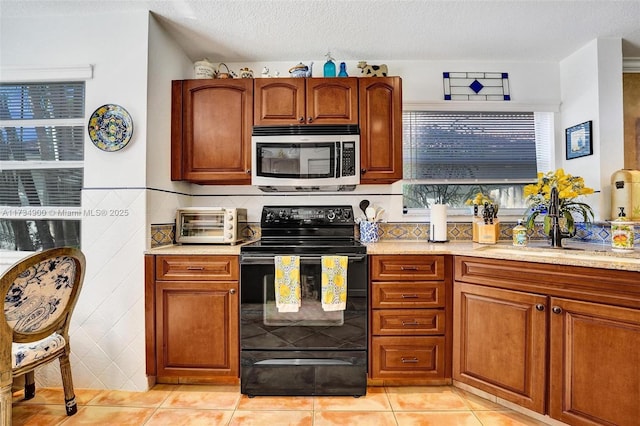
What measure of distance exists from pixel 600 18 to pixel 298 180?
2232mm

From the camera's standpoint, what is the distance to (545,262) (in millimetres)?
1627

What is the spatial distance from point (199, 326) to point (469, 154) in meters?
2.44

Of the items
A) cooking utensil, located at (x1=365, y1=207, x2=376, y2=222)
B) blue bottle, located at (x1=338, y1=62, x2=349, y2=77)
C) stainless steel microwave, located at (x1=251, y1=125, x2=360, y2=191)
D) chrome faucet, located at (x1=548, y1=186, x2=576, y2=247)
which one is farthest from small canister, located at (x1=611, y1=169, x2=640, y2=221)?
blue bottle, located at (x1=338, y1=62, x2=349, y2=77)

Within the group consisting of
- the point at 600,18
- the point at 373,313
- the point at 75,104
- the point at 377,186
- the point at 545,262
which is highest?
the point at 600,18

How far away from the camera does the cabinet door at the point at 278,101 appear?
90.9 inches

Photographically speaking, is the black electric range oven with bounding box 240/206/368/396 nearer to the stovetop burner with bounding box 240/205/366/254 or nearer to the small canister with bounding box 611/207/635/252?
the stovetop burner with bounding box 240/205/366/254

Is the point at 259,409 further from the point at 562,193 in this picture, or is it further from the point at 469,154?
the point at 469,154

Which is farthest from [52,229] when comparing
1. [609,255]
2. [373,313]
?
[609,255]

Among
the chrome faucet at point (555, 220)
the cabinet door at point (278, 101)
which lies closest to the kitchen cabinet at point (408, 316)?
the chrome faucet at point (555, 220)

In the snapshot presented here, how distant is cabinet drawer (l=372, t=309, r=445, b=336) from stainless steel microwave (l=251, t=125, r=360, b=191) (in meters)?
0.91

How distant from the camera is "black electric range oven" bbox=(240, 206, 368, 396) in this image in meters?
1.95

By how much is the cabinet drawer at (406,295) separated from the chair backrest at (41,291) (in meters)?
1.66

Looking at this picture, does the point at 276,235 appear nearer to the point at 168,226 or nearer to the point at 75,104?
the point at 168,226

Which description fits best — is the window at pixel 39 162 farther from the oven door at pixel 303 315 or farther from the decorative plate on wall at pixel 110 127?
the oven door at pixel 303 315
